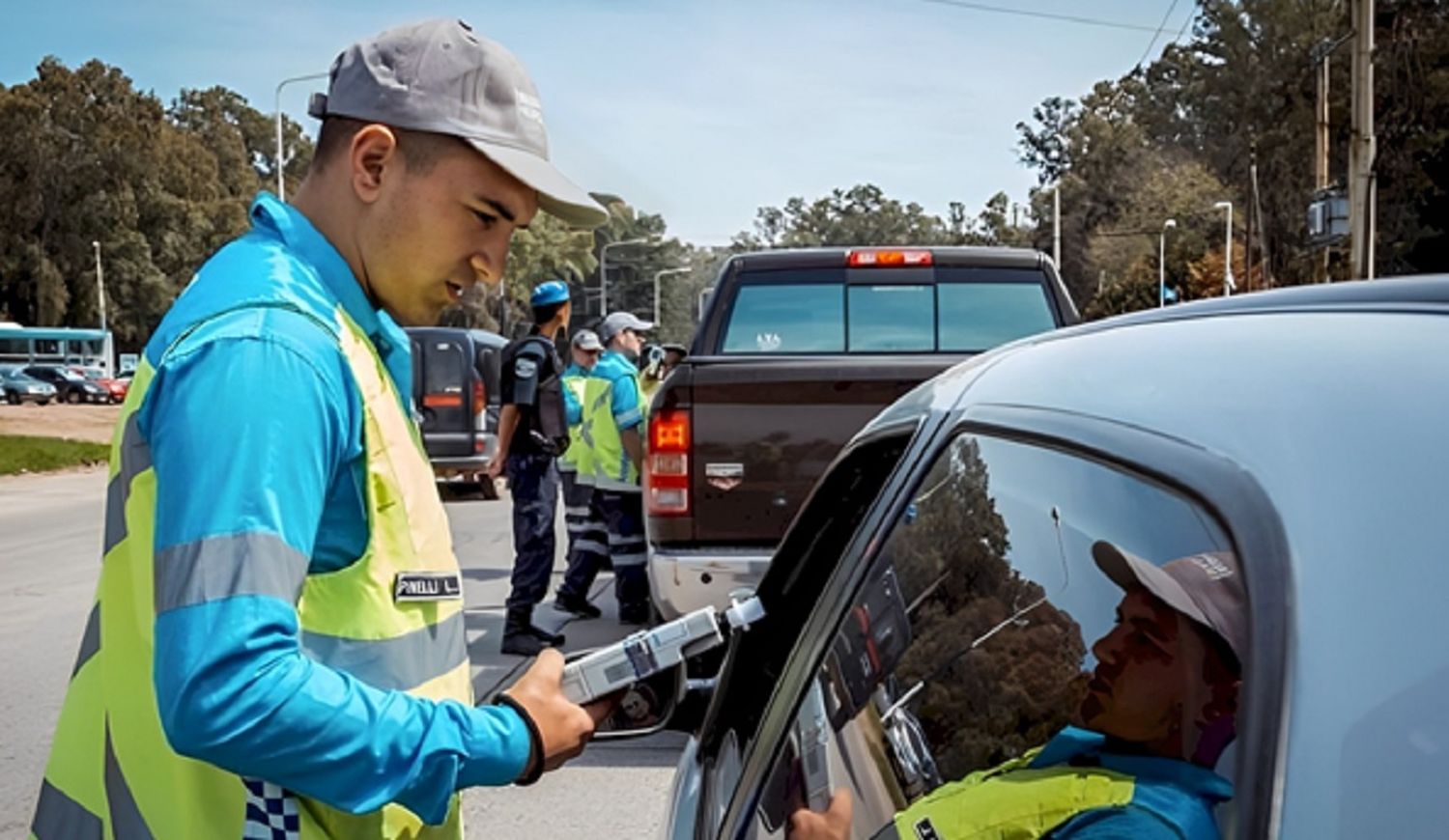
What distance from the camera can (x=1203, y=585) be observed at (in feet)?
3.18

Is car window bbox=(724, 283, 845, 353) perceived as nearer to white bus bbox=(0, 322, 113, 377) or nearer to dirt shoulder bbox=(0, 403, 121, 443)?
dirt shoulder bbox=(0, 403, 121, 443)

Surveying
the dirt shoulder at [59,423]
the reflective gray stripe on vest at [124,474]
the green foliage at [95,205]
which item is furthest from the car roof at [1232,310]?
the green foliage at [95,205]

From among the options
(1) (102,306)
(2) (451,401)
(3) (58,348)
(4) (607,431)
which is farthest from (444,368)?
(3) (58,348)

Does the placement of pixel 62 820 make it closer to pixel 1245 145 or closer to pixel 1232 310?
pixel 1232 310


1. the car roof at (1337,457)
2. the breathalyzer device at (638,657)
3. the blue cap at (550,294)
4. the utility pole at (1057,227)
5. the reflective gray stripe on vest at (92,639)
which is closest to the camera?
the car roof at (1337,457)

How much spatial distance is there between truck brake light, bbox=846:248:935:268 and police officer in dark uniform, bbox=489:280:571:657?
1.63 meters

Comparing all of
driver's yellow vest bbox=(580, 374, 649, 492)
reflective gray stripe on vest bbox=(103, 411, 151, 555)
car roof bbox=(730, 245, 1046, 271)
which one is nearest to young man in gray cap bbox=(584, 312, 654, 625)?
driver's yellow vest bbox=(580, 374, 649, 492)

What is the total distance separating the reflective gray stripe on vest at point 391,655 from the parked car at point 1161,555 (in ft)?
1.64

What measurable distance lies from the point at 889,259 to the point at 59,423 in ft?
111

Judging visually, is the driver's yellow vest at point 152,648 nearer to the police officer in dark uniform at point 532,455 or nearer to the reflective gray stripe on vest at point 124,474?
the reflective gray stripe on vest at point 124,474

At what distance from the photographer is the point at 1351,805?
758 millimetres

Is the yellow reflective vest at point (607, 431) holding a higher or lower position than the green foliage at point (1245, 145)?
lower

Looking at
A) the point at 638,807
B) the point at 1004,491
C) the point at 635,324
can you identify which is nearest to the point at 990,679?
the point at 1004,491

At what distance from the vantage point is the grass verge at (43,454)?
2253cm
